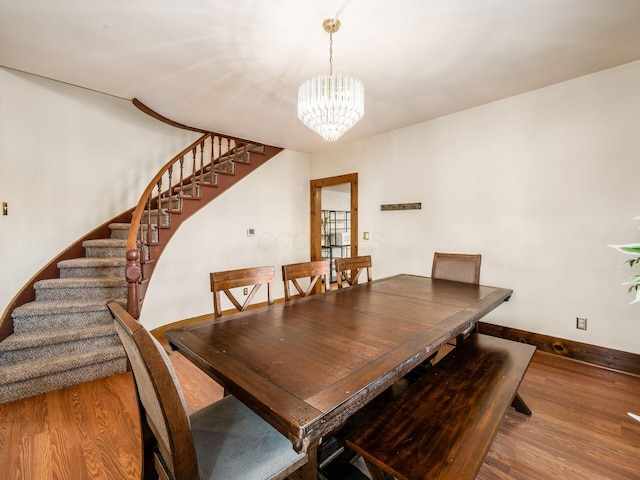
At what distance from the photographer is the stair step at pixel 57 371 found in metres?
2.09

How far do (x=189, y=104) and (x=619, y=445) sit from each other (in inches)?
168

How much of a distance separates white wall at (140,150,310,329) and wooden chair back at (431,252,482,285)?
8.63 feet

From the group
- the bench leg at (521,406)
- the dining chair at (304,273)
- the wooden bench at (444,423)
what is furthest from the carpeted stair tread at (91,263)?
the bench leg at (521,406)

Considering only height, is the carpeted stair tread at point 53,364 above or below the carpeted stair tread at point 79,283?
below

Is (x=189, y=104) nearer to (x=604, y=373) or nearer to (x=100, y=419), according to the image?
(x=100, y=419)

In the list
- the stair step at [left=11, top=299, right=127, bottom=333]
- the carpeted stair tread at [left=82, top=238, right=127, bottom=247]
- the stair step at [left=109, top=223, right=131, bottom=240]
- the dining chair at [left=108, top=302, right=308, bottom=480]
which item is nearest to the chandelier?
the dining chair at [left=108, top=302, right=308, bottom=480]

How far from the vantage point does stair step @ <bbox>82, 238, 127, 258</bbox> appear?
3150 mm

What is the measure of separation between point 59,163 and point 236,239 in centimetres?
209

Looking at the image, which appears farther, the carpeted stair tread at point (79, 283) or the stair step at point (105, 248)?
the stair step at point (105, 248)

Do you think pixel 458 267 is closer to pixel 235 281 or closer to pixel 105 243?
pixel 235 281

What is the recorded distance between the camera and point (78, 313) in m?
2.60

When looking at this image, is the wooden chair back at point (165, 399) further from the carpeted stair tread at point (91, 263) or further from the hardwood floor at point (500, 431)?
the carpeted stair tread at point (91, 263)

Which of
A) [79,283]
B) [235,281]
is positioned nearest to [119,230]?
[79,283]

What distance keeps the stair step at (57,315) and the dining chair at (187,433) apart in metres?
1.98
